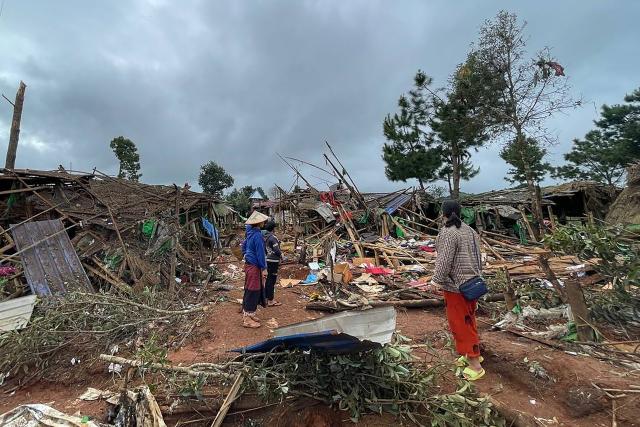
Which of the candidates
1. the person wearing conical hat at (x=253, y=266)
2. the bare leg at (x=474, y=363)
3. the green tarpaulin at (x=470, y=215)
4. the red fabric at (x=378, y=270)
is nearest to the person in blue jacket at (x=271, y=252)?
the person wearing conical hat at (x=253, y=266)

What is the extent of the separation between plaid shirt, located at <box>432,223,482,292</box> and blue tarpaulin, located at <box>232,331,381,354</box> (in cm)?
134

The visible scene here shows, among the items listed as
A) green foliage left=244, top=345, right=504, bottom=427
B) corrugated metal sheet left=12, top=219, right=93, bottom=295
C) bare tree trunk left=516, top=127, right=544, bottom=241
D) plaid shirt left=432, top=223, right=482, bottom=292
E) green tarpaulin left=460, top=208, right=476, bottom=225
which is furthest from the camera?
green tarpaulin left=460, top=208, right=476, bottom=225

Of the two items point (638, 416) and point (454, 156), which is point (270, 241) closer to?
point (638, 416)

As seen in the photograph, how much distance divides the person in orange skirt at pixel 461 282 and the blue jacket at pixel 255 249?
2.87 m

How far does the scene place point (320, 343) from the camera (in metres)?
2.86

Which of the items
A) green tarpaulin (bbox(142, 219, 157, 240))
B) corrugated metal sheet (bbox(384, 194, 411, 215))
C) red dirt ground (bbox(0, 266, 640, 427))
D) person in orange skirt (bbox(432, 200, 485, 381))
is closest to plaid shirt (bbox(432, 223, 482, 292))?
person in orange skirt (bbox(432, 200, 485, 381))

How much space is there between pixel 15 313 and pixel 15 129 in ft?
25.2

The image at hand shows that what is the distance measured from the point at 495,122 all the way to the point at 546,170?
34.4 ft

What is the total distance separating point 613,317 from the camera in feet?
16.4

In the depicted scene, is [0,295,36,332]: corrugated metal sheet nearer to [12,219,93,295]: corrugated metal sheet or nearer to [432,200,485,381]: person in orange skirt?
[12,219,93,295]: corrugated metal sheet

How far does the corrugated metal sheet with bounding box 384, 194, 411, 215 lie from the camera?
14.9m

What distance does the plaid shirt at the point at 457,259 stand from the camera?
378 centimetres

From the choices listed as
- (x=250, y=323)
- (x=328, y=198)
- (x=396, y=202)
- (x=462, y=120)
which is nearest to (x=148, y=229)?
(x=250, y=323)

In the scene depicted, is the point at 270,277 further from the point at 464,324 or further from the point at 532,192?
the point at 532,192
